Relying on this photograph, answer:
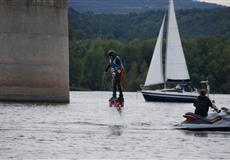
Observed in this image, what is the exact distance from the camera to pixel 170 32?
95.8 m

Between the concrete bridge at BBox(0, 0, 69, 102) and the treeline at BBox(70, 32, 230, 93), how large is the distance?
9373 centimetres

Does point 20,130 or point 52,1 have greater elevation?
point 52,1

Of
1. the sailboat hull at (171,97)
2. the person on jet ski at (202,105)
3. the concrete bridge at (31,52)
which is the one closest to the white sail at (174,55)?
the sailboat hull at (171,97)

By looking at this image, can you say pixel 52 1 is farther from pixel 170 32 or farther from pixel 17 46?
pixel 170 32

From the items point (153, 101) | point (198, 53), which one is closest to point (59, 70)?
point (153, 101)

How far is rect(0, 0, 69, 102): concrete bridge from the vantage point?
58219 millimetres

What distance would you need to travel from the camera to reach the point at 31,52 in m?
59.0

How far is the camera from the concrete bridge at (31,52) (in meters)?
58.2

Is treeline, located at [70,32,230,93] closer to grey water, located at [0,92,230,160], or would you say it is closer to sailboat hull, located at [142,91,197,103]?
sailboat hull, located at [142,91,197,103]

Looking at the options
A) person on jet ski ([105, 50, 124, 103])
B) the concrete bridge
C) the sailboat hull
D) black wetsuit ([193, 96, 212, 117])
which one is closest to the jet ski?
black wetsuit ([193, 96, 212, 117])

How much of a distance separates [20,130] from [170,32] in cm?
6307

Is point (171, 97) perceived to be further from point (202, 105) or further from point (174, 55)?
point (202, 105)

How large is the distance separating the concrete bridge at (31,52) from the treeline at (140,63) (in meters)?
93.7

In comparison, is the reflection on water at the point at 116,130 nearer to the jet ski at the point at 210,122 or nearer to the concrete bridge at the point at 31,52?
the jet ski at the point at 210,122
